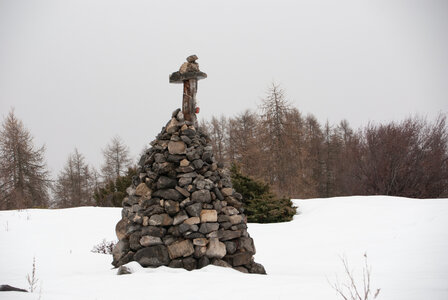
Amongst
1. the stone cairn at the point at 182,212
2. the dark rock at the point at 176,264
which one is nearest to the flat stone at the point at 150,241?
the stone cairn at the point at 182,212

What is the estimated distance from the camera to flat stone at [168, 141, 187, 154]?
497 centimetres

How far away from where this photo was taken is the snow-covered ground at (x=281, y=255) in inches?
128

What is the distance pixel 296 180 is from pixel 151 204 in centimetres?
1740

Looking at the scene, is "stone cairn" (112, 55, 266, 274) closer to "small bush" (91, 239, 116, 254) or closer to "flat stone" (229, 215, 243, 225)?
"flat stone" (229, 215, 243, 225)

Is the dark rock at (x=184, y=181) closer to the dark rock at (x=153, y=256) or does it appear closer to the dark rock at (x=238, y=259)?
the dark rock at (x=153, y=256)

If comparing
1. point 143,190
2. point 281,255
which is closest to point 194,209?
point 143,190

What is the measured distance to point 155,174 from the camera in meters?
4.91

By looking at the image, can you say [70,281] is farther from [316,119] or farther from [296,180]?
[316,119]

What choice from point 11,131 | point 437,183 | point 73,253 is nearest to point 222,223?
point 73,253

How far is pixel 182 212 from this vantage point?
4.67m

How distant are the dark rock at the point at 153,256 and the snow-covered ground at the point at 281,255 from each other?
0.58 ft

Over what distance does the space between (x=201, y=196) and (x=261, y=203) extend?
7.23 metres

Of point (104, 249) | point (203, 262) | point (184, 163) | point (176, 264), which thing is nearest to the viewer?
point (176, 264)

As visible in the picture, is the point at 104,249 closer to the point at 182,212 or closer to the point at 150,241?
the point at 150,241
